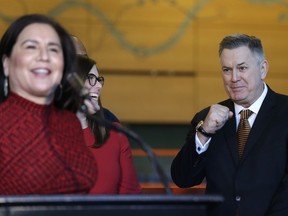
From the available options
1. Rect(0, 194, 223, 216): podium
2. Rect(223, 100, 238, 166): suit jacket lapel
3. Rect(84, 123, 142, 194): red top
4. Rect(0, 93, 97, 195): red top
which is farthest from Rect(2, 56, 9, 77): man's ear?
Rect(223, 100, 238, 166): suit jacket lapel

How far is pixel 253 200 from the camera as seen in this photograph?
94.9 inches

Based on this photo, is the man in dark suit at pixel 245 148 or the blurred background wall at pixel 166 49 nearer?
the man in dark suit at pixel 245 148

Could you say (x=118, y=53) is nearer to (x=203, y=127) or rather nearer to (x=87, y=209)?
(x=203, y=127)

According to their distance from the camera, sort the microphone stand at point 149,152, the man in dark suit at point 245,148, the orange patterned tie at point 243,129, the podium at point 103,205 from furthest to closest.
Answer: the orange patterned tie at point 243,129 → the man in dark suit at point 245,148 → the microphone stand at point 149,152 → the podium at point 103,205

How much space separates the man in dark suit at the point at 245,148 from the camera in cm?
241

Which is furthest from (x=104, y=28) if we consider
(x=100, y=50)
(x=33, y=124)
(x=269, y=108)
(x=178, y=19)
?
(x=33, y=124)

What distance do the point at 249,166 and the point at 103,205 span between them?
1160mm

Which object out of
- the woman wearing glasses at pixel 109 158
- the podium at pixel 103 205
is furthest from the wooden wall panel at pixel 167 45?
the podium at pixel 103 205

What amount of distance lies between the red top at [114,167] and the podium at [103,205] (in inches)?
28.3

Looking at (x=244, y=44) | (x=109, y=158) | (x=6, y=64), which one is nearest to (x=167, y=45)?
(x=244, y=44)

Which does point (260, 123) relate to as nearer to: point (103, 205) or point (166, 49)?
point (103, 205)

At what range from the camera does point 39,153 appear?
62.1 inches

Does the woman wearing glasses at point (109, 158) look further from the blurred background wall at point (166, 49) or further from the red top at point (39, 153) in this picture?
the blurred background wall at point (166, 49)

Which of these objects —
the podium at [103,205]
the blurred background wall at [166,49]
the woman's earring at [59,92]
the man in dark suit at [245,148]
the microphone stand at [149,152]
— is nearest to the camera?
the podium at [103,205]
